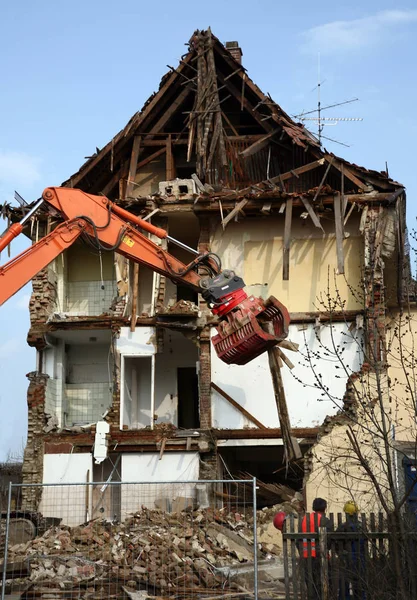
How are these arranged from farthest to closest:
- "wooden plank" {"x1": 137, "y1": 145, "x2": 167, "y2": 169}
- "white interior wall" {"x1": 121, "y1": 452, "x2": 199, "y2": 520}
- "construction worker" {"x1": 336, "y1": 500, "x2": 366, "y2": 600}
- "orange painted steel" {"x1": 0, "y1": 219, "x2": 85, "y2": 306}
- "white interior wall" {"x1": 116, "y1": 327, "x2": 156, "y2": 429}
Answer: "wooden plank" {"x1": 137, "y1": 145, "x2": 167, "y2": 169}
"white interior wall" {"x1": 116, "y1": 327, "x2": 156, "y2": 429}
"white interior wall" {"x1": 121, "y1": 452, "x2": 199, "y2": 520}
"orange painted steel" {"x1": 0, "y1": 219, "x2": 85, "y2": 306}
"construction worker" {"x1": 336, "y1": 500, "x2": 366, "y2": 600}

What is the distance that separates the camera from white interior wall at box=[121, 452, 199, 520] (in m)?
22.8

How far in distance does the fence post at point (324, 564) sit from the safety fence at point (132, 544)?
0.93 meters

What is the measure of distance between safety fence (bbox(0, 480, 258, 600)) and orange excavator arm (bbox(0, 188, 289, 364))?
2778 millimetres

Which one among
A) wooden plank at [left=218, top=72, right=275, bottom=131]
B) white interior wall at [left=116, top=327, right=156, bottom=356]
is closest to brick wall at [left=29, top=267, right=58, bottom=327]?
white interior wall at [left=116, top=327, right=156, bottom=356]

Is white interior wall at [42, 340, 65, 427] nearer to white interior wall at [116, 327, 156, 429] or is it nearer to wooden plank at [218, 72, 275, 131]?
white interior wall at [116, 327, 156, 429]

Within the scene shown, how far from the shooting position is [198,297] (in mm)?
25969

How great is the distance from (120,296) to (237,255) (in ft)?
11.8

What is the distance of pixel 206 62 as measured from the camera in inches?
1041

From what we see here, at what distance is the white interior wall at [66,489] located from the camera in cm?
2155

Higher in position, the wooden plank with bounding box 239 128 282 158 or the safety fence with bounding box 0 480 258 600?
the wooden plank with bounding box 239 128 282 158

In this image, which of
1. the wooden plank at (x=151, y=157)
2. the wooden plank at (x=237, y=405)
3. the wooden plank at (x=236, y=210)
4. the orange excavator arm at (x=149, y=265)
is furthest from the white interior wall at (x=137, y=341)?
the orange excavator arm at (x=149, y=265)

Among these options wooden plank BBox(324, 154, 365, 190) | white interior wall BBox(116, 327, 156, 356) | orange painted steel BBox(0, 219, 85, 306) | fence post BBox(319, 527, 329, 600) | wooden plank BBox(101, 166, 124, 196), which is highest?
wooden plank BBox(101, 166, 124, 196)

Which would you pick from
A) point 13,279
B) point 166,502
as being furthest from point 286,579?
point 166,502

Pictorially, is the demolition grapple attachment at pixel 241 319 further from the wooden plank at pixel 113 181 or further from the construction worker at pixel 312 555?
the wooden plank at pixel 113 181
